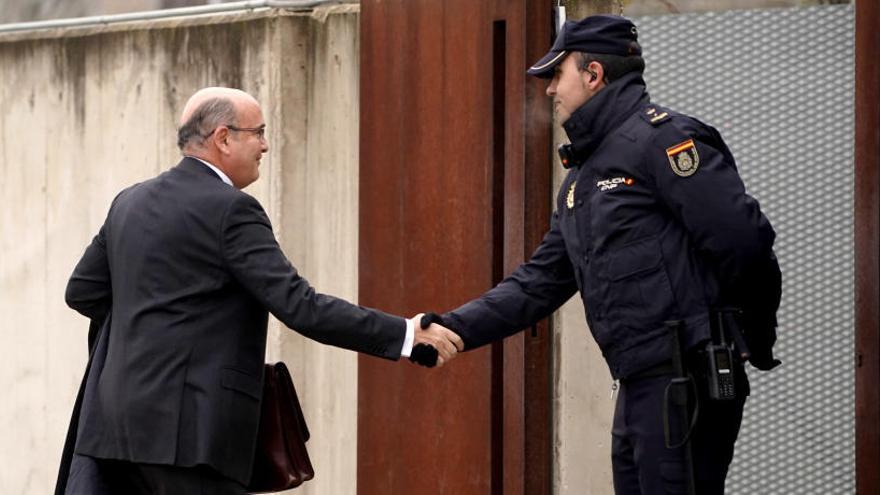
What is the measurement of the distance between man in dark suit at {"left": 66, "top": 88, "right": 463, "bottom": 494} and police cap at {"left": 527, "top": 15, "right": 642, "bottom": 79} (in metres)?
1.01

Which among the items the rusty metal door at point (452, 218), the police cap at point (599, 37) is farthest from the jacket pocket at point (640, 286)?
the rusty metal door at point (452, 218)

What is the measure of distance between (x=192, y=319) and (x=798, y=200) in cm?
212

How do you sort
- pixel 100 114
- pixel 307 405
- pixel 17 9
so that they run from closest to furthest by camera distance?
pixel 307 405, pixel 100 114, pixel 17 9

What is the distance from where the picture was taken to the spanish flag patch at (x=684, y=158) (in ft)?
17.8

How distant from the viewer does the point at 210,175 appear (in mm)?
5703

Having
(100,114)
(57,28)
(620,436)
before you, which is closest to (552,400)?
(620,436)

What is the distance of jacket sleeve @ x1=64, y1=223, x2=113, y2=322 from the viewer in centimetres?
581

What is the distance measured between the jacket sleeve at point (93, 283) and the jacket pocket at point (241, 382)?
0.55m

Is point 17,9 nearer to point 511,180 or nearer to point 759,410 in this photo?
point 511,180

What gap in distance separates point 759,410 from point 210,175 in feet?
6.79

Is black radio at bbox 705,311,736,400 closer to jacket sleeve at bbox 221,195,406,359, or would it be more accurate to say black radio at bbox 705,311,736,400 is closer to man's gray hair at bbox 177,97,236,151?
jacket sleeve at bbox 221,195,406,359

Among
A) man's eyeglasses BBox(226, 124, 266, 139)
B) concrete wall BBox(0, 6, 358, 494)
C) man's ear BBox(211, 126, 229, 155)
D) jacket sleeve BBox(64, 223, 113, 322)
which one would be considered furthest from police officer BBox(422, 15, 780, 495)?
concrete wall BBox(0, 6, 358, 494)

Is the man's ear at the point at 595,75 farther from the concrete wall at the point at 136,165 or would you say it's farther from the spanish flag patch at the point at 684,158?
the concrete wall at the point at 136,165

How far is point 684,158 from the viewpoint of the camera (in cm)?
545
